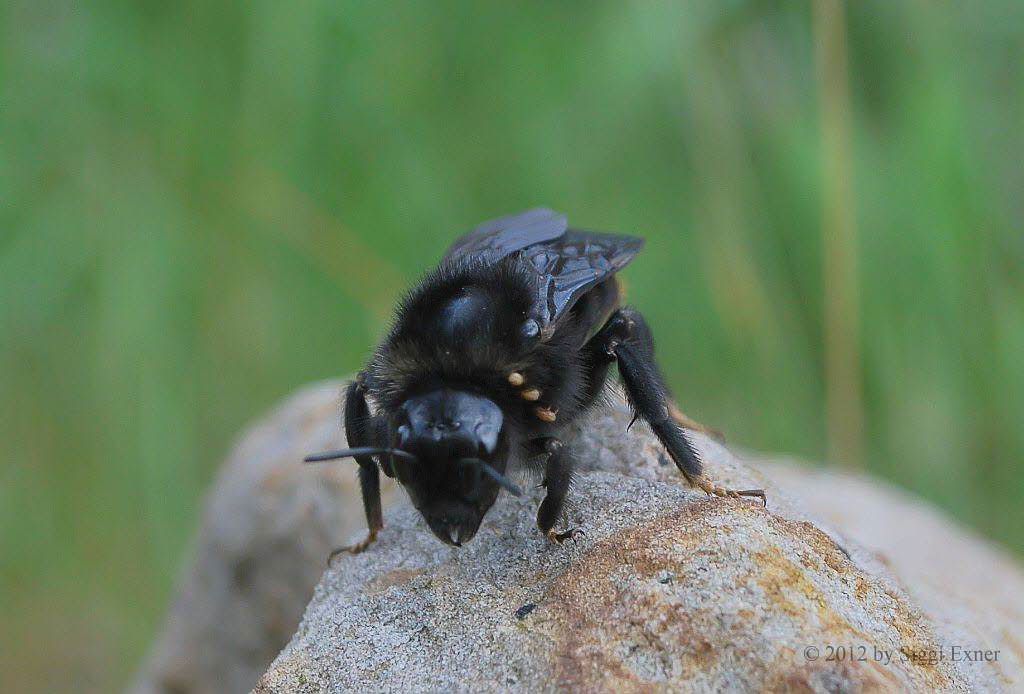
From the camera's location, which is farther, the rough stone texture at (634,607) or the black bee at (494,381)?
the black bee at (494,381)

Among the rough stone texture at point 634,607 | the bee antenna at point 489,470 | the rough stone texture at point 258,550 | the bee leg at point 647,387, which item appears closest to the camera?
the rough stone texture at point 634,607

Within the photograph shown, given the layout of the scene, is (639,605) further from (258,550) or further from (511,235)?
(258,550)

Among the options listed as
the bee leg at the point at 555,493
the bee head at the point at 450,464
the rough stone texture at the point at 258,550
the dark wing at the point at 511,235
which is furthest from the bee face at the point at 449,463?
the rough stone texture at the point at 258,550

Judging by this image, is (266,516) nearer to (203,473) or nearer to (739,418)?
(203,473)

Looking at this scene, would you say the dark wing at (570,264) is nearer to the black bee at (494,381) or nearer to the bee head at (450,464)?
the black bee at (494,381)

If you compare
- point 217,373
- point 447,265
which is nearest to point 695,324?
point 217,373

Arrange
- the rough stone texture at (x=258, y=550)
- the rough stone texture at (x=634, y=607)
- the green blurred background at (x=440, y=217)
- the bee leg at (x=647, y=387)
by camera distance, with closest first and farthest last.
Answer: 1. the rough stone texture at (x=634, y=607)
2. the bee leg at (x=647, y=387)
3. the rough stone texture at (x=258, y=550)
4. the green blurred background at (x=440, y=217)

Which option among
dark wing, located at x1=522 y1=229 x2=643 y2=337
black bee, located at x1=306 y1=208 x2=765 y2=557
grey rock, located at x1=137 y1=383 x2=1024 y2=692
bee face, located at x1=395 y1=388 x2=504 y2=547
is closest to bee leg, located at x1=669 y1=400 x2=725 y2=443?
black bee, located at x1=306 y1=208 x2=765 y2=557

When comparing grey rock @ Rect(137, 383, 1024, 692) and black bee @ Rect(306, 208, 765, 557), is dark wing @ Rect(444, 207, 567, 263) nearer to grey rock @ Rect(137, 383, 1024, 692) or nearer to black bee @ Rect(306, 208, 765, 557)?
black bee @ Rect(306, 208, 765, 557)

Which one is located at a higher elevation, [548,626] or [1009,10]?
[1009,10]
